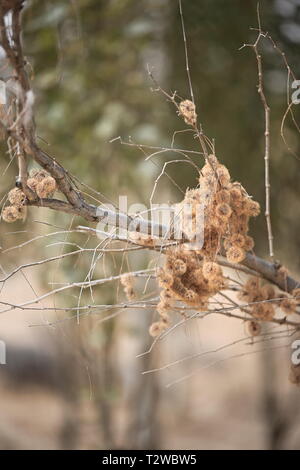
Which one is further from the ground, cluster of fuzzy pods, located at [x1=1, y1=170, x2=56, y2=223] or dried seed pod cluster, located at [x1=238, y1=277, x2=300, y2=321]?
cluster of fuzzy pods, located at [x1=1, y1=170, x2=56, y2=223]

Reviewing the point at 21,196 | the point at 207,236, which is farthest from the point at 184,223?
the point at 21,196

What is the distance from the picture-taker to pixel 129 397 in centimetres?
169

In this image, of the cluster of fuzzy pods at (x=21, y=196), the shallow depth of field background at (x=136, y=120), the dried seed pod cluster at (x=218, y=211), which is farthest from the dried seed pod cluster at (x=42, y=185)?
the shallow depth of field background at (x=136, y=120)

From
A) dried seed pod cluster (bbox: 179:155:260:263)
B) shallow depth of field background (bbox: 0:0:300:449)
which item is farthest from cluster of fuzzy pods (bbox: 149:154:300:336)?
shallow depth of field background (bbox: 0:0:300:449)

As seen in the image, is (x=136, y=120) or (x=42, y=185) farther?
(x=136, y=120)

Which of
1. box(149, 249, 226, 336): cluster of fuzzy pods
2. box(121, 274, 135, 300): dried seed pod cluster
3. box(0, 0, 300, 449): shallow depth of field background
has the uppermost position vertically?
box(0, 0, 300, 449): shallow depth of field background

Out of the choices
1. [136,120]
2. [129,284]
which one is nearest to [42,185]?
[129,284]

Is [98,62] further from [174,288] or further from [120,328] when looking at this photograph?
[174,288]

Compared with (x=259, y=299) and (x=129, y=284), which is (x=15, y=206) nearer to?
(x=129, y=284)

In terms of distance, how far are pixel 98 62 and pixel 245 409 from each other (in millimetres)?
1783

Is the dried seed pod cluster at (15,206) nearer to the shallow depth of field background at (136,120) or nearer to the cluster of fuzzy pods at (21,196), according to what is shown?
the cluster of fuzzy pods at (21,196)

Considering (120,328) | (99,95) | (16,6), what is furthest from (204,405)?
(16,6)

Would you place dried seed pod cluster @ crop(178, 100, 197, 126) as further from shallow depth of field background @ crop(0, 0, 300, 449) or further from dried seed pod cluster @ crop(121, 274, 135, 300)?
shallow depth of field background @ crop(0, 0, 300, 449)

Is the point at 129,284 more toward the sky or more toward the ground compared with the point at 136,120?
more toward the ground
